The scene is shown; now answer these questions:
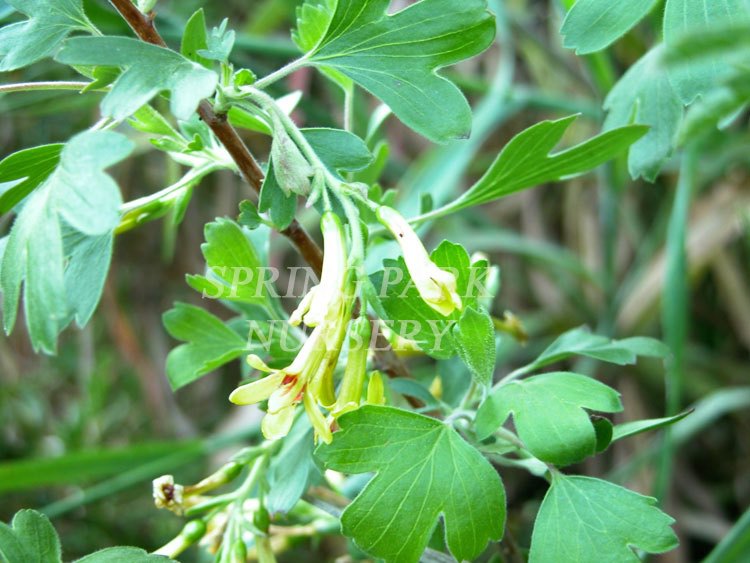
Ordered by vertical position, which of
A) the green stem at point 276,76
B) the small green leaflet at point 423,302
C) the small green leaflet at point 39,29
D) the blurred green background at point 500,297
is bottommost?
the blurred green background at point 500,297

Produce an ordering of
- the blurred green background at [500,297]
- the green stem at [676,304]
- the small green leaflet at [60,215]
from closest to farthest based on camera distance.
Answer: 1. the small green leaflet at [60,215]
2. the green stem at [676,304]
3. the blurred green background at [500,297]

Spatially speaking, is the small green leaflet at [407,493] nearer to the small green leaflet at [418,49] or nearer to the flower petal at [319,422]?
the flower petal at [319,422]

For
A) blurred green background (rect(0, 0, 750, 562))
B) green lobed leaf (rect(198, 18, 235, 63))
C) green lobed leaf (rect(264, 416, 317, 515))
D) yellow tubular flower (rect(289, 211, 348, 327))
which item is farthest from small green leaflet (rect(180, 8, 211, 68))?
blurred green background (rect(0, 0, 750, 562))

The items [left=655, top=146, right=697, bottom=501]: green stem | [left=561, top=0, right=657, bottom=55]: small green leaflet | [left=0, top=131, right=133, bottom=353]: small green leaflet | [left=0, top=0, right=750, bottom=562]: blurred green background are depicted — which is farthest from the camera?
[left=0, top=0, right=750, bottom=562]: blurred green background

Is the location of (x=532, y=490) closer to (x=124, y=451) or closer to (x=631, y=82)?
(x=124, y=451)

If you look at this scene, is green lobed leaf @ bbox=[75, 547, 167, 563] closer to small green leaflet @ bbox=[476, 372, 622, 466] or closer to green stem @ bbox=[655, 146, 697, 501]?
small green leaflet @ bbox=[476, 372, 622, 466]

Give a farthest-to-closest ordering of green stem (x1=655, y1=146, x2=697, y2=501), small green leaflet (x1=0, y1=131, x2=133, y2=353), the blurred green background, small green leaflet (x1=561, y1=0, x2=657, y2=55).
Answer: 1. the blurred green background
2. green stem (x1=655, y1=146, x2=697, y2=501)
3. small green leaflet (x1=561, y1=0, x2=657, y2=55)
4. small green leaflet (x1=0, y1=131, x2=133, y2=353)

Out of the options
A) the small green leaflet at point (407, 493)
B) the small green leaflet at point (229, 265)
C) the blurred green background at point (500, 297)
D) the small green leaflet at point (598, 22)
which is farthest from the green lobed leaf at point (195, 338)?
the blurred green background at point (500, 297)
